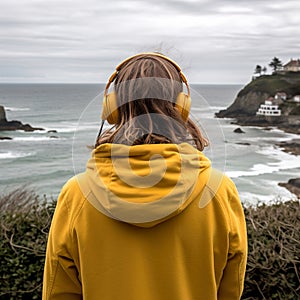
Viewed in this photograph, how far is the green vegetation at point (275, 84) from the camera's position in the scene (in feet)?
221

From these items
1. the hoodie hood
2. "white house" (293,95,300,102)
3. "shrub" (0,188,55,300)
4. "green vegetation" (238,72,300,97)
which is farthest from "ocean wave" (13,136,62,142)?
→ the hoodie hood

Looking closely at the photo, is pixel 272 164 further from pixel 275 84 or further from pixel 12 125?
pixel 275 84

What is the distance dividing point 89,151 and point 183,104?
34 centimetres

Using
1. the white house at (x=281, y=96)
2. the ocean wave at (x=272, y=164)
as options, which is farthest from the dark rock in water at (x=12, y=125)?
the white house at (x=281, y=96)

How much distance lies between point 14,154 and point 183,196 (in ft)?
150

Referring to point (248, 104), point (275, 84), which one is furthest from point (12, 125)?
point (275, 84)

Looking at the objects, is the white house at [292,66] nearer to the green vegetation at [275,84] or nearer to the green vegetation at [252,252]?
the green vegetation at [275,84]

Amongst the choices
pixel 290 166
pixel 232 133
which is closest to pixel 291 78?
pixel 232 133

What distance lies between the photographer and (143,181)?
146cm

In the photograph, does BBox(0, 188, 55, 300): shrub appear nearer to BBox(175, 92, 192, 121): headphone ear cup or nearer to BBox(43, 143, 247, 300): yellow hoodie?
BBox(43, 143, 247, 300): yellow hoodie

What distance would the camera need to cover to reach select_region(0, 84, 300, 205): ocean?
5.49ft

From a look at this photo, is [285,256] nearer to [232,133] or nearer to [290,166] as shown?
[290,166]

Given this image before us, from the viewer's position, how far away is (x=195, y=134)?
1.61 m

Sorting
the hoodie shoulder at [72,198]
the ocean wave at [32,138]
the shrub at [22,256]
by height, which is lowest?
the ocean wave at [32,138]
